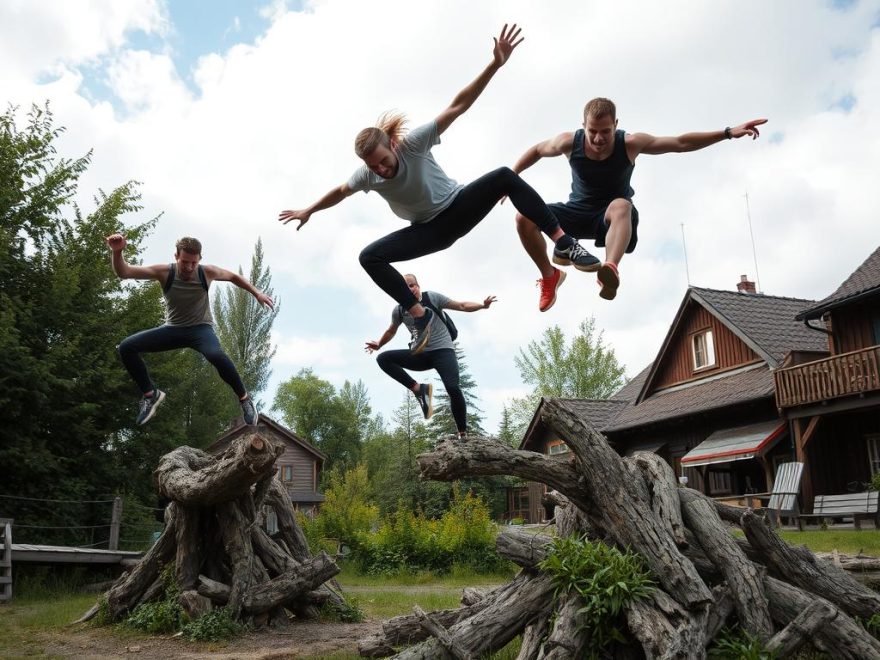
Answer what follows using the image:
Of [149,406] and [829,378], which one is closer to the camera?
[149,406]

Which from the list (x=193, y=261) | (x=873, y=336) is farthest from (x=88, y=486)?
(x=873, y=336)

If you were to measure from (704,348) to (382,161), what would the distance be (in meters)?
23.6

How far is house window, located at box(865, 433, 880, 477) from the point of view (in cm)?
2014

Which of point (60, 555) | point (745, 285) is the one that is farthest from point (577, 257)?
Answer: point (745, 285)

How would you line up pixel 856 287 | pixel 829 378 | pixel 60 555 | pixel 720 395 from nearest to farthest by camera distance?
pixel 60 555 < pixel 829 378 < pixel 856 287 < pixel 720 395

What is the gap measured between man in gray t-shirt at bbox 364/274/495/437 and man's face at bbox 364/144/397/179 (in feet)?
4.35

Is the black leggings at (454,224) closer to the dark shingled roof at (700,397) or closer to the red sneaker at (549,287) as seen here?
the red sneaker at (549,287)

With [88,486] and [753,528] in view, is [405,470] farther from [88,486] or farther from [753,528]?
[753,528]

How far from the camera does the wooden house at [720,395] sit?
21938 millimetres

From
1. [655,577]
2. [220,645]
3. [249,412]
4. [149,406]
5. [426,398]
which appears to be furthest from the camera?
[220,645]

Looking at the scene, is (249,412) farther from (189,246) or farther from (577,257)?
(577,257)

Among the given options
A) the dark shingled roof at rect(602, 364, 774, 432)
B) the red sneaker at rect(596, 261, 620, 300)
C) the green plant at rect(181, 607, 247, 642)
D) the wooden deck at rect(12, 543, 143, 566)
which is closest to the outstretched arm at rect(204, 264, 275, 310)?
the red sneaker at rect(596, 261, 620, 300)

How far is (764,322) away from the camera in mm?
24109

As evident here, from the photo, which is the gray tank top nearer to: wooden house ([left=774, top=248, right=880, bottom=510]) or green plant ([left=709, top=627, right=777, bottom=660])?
green plant ([left=709, top=627, right=777, bottom=660])
